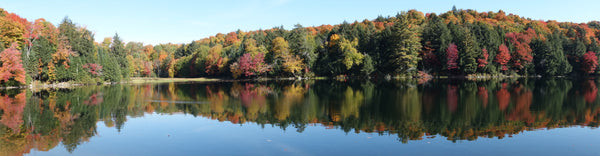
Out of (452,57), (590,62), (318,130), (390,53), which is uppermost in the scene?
(390,53)

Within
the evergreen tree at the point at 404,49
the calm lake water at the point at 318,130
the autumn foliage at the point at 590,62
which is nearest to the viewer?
the calm lake water at the point at 318,130

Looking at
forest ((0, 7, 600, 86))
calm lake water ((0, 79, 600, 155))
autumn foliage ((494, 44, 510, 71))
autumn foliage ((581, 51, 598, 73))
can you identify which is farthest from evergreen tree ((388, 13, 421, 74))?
calm lake water ((0, 79, 600, 155))

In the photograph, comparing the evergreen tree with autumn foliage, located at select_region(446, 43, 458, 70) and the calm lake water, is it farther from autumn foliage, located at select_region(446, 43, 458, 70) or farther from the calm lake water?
the calm lake water

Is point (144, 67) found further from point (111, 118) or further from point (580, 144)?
point (580, 144)

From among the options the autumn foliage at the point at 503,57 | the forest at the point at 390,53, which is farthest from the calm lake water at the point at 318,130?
the autumn foliage at the point at 503,57

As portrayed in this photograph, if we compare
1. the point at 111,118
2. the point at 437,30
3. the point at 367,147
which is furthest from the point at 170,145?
the point at 437,30

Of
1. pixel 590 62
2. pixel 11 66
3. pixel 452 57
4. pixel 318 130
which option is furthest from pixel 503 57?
pixel 11 66

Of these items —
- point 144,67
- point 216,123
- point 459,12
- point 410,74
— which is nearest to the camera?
point 216,123

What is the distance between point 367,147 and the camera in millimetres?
11797

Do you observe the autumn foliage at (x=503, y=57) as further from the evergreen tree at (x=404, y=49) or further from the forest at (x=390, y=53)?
the evergreen tree at (x=404, y=49)

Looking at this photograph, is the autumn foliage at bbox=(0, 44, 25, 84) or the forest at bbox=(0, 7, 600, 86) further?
the forest at bbox=(0, 7, 600, 86)

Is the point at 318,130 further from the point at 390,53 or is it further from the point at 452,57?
the point at 390,53

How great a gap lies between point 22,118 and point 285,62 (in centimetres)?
6331

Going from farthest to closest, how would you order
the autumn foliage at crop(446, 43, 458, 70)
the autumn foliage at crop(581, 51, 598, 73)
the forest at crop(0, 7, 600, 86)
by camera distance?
the autumn foliage at crop(581, 51, 598, 73), the autumn foliage at crop(446, 43, 458, 70), the forest at crop(0, 7, 600, 86)
